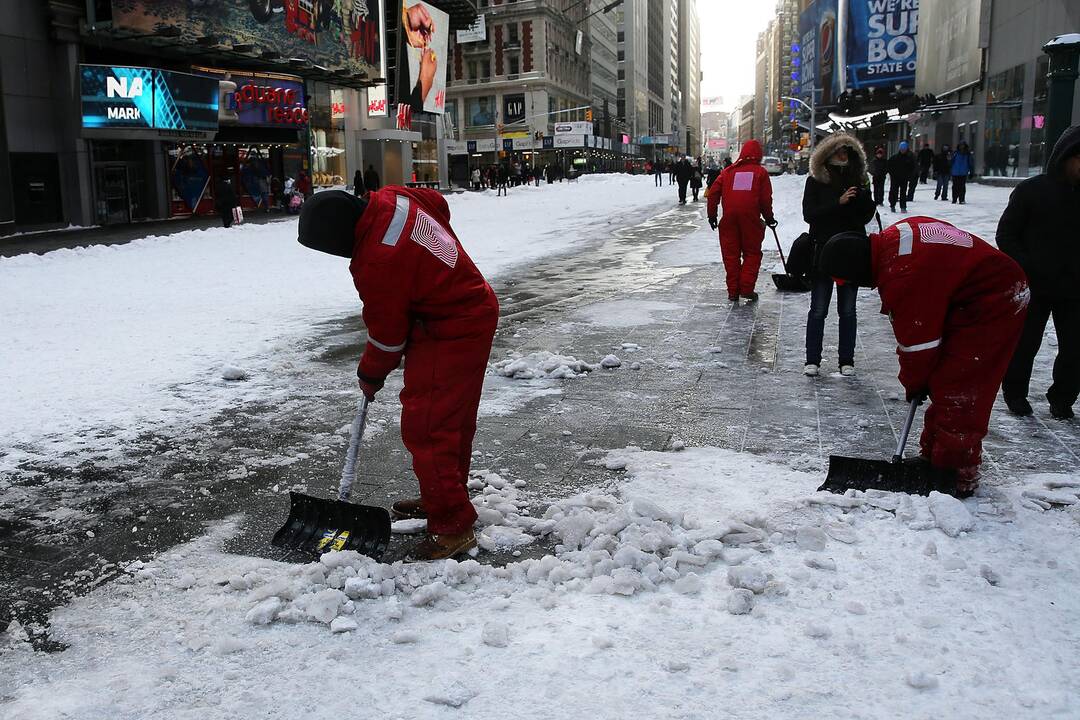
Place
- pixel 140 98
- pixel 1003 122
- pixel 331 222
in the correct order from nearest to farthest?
pixel 331 222, pixel 140 98, pixel 1003 122

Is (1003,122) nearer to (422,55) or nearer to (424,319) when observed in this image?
(422,55)

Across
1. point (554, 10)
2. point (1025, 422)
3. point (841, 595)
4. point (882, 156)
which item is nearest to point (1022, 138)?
point (882, 156)

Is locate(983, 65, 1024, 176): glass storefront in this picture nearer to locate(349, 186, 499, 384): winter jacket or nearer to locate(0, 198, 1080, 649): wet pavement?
locate(0, 198, 1080, 649): wet pavement

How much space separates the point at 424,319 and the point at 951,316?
2.52m

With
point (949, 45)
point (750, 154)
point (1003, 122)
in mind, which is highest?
point (949, 45)

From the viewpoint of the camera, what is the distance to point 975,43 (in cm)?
3828

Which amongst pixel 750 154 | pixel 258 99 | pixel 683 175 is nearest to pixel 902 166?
pixel 750 154

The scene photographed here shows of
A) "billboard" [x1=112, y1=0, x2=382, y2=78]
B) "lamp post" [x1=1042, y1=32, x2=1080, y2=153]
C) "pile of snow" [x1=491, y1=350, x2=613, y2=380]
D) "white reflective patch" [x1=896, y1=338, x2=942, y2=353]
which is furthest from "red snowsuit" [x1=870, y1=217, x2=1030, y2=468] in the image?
"billboard" [x1=112, y1=0, x2=382, y2=78]

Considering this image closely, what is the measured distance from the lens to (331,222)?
358 cm

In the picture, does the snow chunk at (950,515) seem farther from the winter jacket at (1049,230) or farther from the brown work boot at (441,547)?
the winter jacket at (1049,230)

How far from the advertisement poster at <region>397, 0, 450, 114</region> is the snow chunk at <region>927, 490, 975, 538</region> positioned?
44.7 metres

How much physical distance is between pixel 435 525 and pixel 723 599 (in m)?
1.28

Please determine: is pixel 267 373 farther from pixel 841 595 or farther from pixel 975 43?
pixel 975 43

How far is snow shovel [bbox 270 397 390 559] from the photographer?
387 cm
